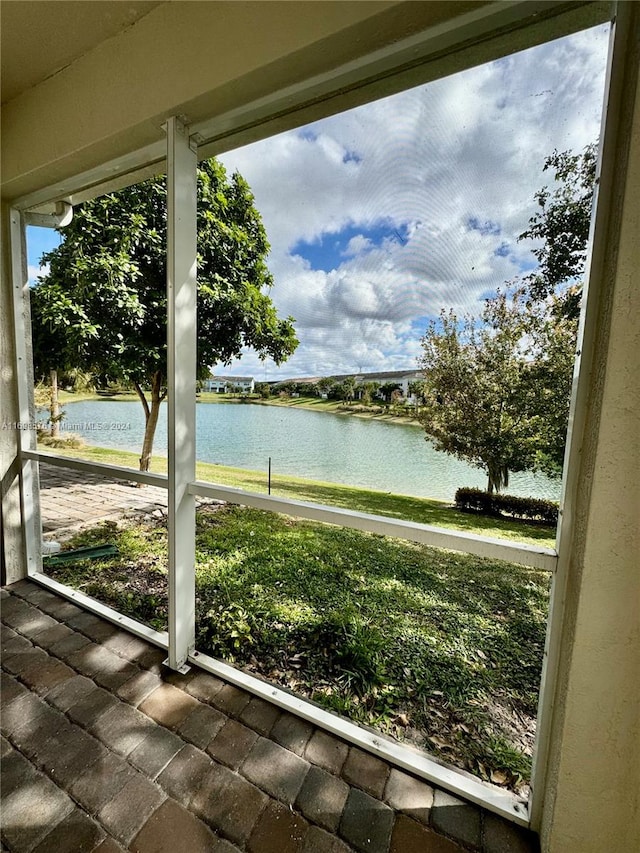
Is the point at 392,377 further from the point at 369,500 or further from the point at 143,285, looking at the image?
the point at 143,285

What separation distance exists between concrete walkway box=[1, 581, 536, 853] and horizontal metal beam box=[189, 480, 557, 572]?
0.83 metres

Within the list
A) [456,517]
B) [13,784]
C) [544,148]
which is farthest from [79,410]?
[544,148]

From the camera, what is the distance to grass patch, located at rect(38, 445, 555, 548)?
157 cm

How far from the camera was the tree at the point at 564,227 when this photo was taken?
44.1 inches

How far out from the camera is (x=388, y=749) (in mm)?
1188

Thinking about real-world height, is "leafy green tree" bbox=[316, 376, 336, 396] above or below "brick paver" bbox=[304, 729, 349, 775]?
above

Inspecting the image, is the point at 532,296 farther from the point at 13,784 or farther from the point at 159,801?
the point at 13,784

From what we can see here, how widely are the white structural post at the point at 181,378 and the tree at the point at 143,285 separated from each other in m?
0.59

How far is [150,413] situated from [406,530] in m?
2.16

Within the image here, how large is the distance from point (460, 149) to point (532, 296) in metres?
0.61

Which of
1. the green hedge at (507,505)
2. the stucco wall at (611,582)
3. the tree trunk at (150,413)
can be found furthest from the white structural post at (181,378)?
the stucco wall at (611,582)

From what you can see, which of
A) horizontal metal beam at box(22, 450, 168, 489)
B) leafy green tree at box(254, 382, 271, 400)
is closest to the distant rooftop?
leafy green tree at box(254, 382, 271, 400)

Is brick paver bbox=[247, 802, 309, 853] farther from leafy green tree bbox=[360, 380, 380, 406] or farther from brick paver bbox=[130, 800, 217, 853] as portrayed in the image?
leafy green tree bbox=[360, 380, 380, 406]

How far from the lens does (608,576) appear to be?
0.79 m
